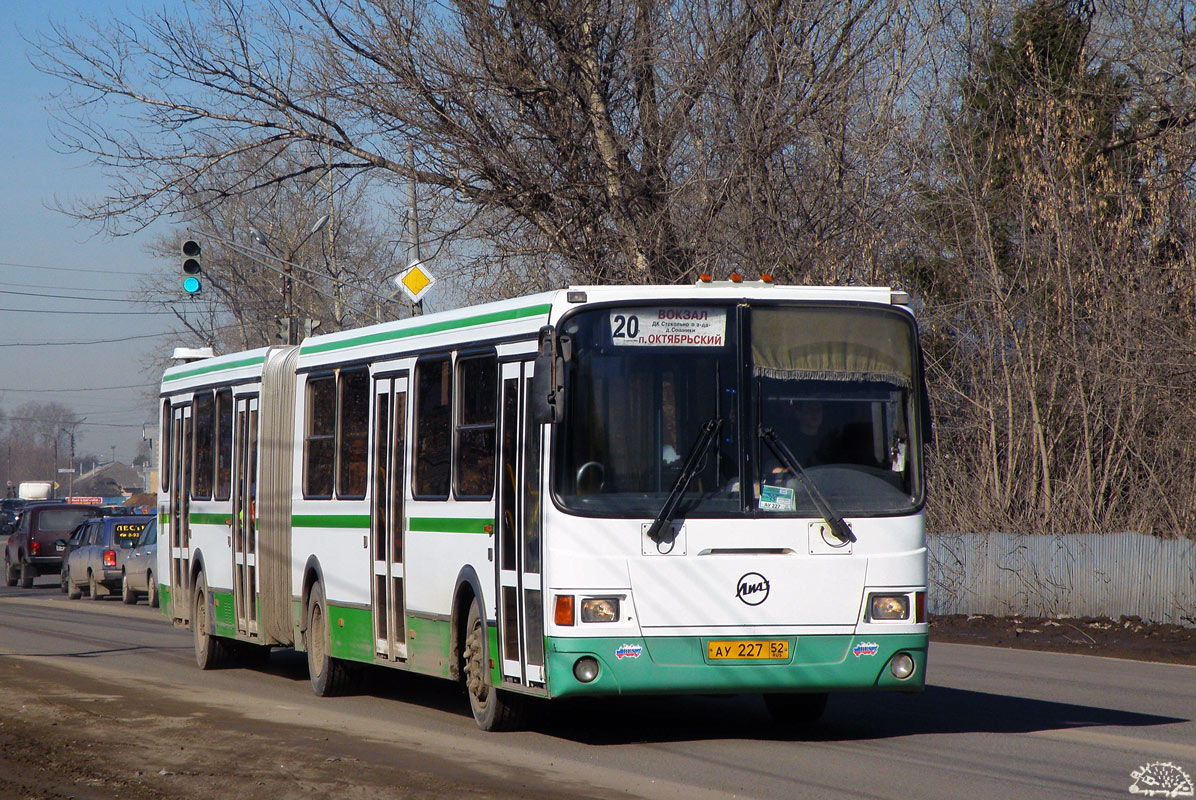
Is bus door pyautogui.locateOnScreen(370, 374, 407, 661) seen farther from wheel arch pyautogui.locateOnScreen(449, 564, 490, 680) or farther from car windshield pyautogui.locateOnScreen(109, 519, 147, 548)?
car windshield pyautogui.locateOnScreen(109, 519, 147, 548)

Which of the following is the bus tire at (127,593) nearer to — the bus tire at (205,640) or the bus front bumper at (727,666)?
the bus tire at (205,640)

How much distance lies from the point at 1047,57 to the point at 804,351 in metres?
18.8

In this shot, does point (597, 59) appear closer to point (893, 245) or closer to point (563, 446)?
point (893, 245)

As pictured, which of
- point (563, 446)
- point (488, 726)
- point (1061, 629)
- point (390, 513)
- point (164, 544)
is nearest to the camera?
point (563, 446)

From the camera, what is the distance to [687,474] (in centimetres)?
1002

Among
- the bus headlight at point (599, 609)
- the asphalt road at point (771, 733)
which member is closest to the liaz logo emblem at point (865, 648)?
the asphalt road at point (771, 733)

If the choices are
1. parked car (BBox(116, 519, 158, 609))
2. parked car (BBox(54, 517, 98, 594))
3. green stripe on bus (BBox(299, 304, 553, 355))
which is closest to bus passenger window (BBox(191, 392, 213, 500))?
green stripe on bus (BBox(299, 304, 553, 355))

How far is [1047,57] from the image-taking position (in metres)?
27.2

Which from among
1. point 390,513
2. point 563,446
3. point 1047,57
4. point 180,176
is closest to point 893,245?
point 1047,57

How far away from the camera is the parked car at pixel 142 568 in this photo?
3036cm

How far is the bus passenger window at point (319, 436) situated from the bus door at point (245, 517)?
1.60 metres

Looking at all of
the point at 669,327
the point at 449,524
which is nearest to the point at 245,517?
the point at 449,524

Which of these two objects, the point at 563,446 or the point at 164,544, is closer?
the point at 563,446

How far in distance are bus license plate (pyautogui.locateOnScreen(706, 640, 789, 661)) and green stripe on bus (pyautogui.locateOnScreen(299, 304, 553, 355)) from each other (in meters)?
2.41
